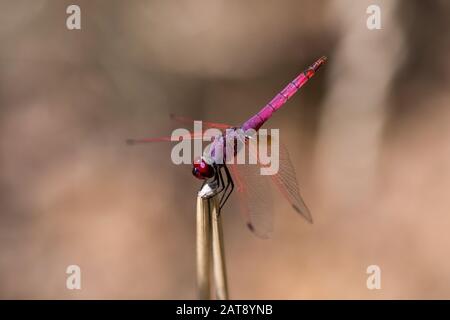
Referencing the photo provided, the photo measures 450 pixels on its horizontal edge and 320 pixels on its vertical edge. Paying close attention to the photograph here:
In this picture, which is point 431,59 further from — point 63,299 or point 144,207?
point 63,299

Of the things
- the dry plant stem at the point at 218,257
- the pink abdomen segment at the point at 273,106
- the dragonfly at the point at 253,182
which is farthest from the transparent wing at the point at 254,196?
the dry plant stem at the point at 218,257

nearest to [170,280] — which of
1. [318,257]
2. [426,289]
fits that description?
[318,257]

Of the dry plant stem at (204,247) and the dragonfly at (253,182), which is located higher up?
the dragonfly at (253,182)

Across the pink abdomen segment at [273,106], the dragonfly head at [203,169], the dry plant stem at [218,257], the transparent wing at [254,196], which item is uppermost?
the pink abdomen segment at [273,106]

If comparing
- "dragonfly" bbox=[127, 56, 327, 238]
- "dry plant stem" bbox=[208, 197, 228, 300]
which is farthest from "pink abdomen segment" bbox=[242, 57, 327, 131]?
"dry plant stem" bbox=[208, 197, 228, 300]

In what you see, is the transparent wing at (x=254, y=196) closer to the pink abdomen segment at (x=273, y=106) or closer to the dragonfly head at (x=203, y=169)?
the dragonfly head at (x=203, y=169)

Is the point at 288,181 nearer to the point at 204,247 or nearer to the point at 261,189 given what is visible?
the point at 261,189
